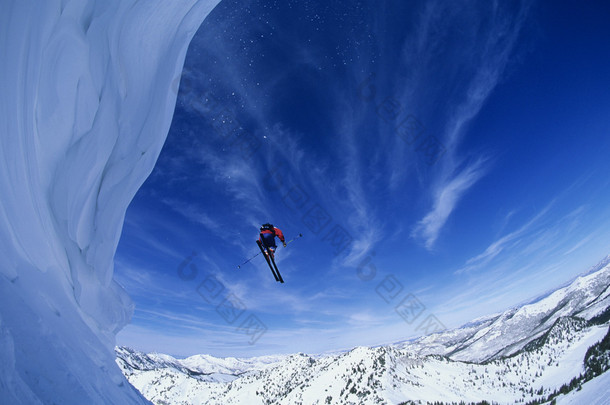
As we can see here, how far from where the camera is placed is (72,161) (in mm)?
6895

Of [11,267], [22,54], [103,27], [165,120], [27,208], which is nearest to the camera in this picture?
[11,267]

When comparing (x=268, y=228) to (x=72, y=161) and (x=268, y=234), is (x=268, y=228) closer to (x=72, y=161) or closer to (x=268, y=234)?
(x=268, y=234)

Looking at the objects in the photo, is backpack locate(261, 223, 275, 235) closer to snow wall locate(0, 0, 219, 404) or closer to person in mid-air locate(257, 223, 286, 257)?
person in mid-air locate(257, 223, 286, 257)

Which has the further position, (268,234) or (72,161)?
(268,234)

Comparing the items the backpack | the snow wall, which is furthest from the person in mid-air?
the snow wall

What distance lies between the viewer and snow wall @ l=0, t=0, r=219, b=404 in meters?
4.48

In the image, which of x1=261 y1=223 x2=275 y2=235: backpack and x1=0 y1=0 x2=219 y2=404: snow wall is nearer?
x1=0 y1=0 x2=219 y2=404: snow wall

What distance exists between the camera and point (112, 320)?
9969mm

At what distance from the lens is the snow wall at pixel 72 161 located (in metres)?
4.48

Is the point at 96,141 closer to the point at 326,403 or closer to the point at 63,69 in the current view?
the point at 63,69

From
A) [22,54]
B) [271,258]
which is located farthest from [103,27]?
[271,258]

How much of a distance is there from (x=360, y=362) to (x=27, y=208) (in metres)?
104

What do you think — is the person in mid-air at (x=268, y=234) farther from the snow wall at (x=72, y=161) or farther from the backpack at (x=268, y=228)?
the snow wall at (x=72, y=161)

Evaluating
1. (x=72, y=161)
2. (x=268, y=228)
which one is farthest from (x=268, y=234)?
(x=72, y=161)
